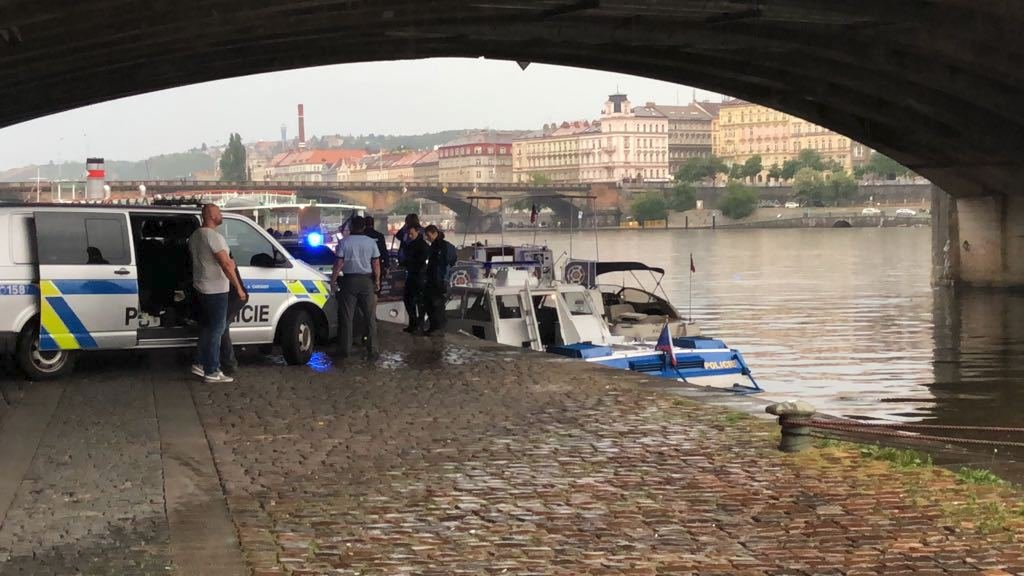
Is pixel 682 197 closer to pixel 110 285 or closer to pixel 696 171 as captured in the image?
pixel 696 171

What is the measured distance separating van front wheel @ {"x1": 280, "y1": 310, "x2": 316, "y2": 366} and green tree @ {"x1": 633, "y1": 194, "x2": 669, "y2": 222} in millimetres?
133230

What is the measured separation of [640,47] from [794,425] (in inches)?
1032

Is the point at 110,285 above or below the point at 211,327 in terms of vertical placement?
above

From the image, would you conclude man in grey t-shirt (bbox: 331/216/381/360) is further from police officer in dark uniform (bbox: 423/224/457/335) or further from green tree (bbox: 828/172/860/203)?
green tree (bbox: 828/172/860/203)

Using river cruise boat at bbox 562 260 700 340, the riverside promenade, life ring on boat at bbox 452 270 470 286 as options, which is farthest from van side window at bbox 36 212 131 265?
river cruise boat at bbox 562 260 700 340

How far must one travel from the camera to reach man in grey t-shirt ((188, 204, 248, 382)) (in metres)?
14.1

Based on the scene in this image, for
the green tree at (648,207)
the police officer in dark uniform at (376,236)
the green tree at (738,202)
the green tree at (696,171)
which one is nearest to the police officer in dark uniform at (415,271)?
the police officer in dark uniform at (376,236)

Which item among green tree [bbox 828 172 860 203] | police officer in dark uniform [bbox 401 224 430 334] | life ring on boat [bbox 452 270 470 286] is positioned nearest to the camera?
police officer in dark uniform [bbox 401 224 430 334]

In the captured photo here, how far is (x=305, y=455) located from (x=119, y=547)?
9.75ft

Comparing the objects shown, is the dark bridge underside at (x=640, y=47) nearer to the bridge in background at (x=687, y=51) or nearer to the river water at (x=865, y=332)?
the bridge in background at (x=687, y=51)

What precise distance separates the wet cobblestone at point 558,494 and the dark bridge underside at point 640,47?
1368 cm

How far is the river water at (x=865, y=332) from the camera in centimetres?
2453

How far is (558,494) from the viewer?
28.5 feet

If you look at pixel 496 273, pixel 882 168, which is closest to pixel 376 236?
pixel 496 273
